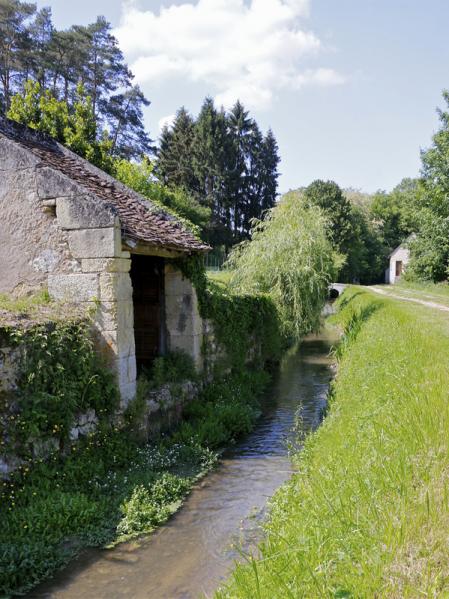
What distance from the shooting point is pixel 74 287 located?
299 inches

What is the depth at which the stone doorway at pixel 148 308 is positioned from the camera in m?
10.4

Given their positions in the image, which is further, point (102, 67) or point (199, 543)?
point (102, 67)

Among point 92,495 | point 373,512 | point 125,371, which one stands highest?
point 125,371

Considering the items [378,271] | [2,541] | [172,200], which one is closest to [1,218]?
[2,541]

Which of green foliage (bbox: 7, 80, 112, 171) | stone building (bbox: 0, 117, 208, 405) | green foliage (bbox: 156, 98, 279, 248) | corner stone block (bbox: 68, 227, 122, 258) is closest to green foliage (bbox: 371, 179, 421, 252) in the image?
green foliage (bbox: 156, 98, 279, 248)

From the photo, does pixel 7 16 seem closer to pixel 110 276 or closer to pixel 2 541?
pixel 110 276

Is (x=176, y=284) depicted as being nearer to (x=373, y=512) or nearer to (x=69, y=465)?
(x=69, y=465)

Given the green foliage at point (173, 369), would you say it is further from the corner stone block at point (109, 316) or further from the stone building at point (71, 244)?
the corner stone block at point (109, 316)

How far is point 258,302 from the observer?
48.9 ft

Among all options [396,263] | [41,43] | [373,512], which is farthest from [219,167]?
[373,512]

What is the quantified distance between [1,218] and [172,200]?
2433cm

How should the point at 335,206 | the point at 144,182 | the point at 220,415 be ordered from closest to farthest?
the point at 220,415 < the point at 144,182 < the point at 335,206

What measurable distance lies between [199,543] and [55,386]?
8.60ft

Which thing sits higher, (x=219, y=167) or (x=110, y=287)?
(x=219, y=167)
